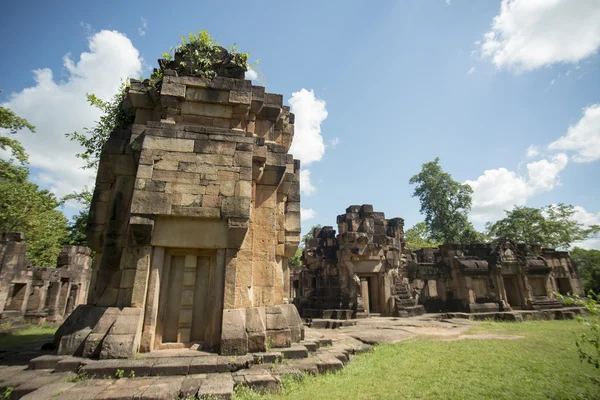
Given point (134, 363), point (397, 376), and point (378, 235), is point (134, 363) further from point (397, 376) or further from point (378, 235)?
point (378, 235)

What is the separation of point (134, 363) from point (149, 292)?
3.93ft

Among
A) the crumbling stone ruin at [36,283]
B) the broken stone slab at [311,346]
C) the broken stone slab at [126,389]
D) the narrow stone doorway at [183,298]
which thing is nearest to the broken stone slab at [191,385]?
the broken stone slab at [126,389]

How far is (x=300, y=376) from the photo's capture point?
441 centimetres

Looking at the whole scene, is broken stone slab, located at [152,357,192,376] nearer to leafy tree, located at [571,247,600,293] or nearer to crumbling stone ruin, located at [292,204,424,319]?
crumbling stone ruin, located at [292,204,424,319]

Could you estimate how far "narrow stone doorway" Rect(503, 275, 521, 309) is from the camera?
16109mm

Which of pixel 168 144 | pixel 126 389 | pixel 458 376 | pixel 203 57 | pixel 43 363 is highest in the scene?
pixel 203 57

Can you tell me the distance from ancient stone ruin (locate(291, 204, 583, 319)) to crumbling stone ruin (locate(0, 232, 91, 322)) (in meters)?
12.2

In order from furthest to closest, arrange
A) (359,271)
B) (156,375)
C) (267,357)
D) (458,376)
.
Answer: (359,271)
(267,357)
(458,376)
(156,375)

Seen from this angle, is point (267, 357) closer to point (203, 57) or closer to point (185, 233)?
point (185, 233)

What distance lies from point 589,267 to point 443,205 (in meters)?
14.4

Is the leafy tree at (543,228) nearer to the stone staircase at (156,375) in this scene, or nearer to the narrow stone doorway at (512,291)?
the narrow stone doorway at (512,291)

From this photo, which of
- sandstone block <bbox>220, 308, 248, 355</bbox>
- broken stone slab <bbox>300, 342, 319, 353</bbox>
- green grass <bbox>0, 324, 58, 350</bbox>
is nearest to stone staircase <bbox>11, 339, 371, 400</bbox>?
sandstone block <bbox>220, 308, 248, 355</bbox>

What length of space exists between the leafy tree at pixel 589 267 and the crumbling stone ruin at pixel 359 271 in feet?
67.6

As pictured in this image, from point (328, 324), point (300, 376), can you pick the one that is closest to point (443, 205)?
point (328, 324)
